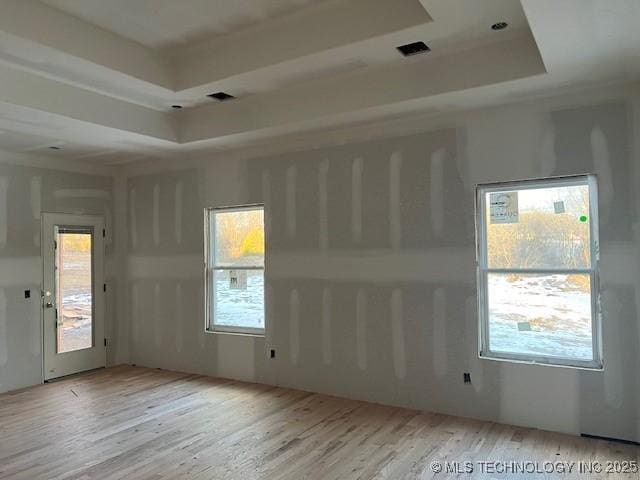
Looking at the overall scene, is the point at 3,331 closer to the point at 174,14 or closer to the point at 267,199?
the point at 267,199

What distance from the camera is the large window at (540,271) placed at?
12.8 feet

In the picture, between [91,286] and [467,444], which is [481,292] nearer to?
[467,444]

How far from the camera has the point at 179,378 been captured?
19.3 ft

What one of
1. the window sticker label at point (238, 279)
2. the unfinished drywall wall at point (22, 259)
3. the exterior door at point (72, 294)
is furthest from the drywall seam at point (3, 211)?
the window sticker label at point (238, 279)

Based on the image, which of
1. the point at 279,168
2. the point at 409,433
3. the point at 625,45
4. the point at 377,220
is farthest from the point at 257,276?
the point at 625,45

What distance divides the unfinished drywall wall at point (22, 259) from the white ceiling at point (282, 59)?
0.83 meters

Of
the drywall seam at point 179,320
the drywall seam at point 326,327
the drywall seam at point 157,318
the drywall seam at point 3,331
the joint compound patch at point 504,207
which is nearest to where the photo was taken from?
the joint compound patch at point 504,207

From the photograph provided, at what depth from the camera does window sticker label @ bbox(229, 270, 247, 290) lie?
5.81m

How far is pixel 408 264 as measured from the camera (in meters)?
4.65

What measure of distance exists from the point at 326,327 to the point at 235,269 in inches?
57.8

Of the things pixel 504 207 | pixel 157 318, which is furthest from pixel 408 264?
pixel 157 318

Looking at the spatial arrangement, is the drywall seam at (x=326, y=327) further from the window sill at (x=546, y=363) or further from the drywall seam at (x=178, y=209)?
the drywall seam at (x=178, y=209)

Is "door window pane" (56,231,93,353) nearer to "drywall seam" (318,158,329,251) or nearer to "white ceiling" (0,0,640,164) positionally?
"white ceiling" (0,0,640,164)

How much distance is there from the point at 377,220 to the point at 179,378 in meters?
3.19
